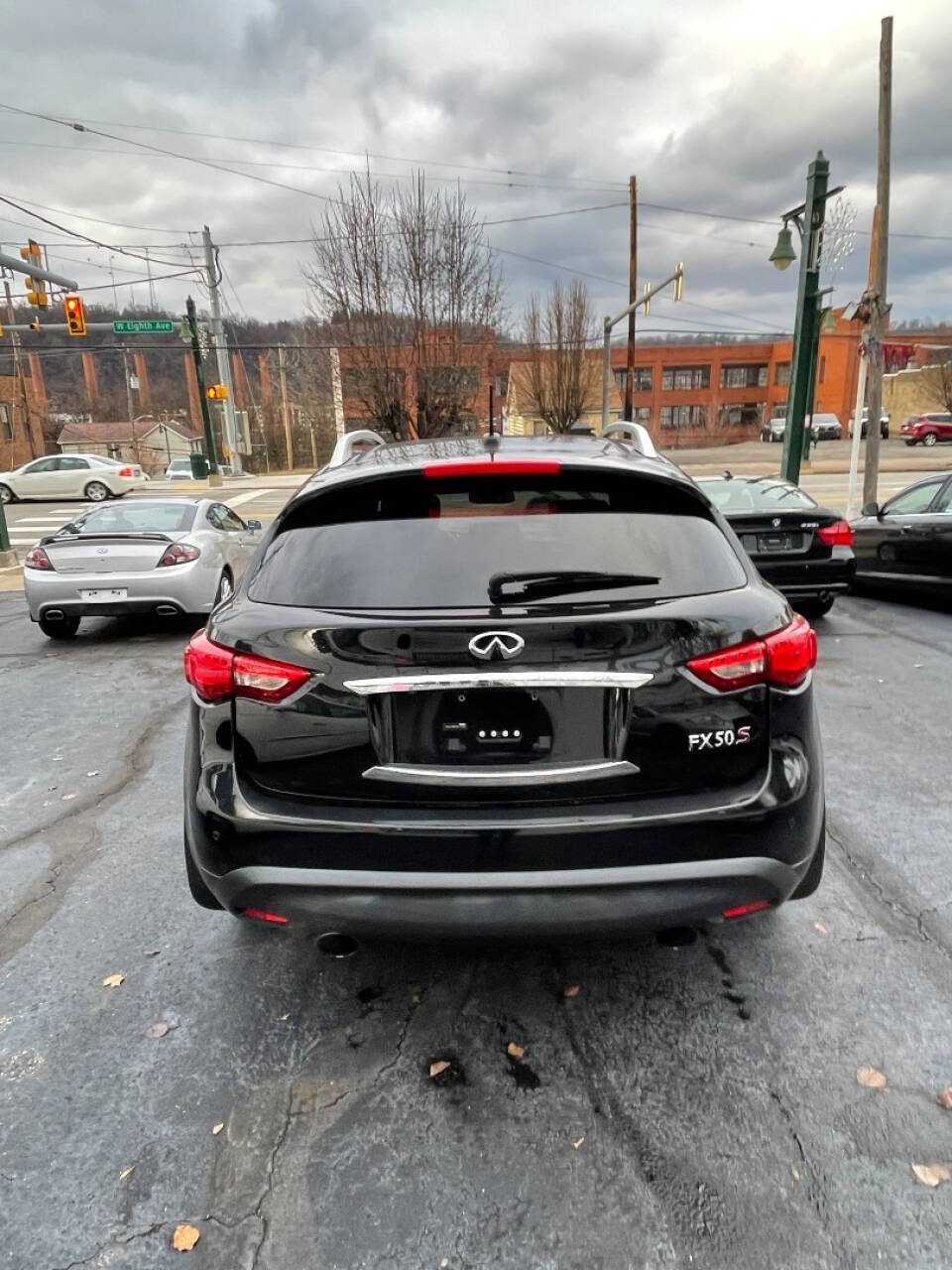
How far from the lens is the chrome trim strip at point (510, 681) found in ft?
6.32

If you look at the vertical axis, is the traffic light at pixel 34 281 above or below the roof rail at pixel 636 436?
above

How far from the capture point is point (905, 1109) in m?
2.05

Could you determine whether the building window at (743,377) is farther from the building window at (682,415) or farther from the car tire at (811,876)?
the car tire at (811,876)

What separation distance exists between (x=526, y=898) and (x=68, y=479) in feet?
96.3

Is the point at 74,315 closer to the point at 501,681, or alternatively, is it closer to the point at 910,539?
the point at 910,539

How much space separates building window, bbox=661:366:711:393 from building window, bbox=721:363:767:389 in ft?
5.32

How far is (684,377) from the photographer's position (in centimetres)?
7419

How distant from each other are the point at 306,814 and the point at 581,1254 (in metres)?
1.18

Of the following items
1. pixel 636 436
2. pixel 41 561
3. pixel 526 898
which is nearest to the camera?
Answer: pixel 526 898

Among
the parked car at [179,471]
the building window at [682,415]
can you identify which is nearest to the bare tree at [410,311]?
the parked car at [179,471]

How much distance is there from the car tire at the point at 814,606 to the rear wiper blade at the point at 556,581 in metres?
6.14

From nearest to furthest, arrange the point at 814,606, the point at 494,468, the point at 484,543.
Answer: the point at 484,543
the point at 494,468
the point at 814,606

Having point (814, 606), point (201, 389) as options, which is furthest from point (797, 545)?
point (201, 389)

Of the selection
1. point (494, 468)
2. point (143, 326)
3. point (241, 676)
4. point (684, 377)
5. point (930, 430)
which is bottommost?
point (930, 430)
